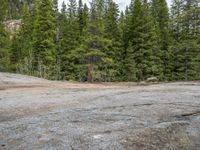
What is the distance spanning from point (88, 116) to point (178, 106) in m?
2.76

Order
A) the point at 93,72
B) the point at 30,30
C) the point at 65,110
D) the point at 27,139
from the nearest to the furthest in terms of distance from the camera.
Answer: the point at 27,139 < the point at 65,110 < the point at 93,72 < the point at 30,30

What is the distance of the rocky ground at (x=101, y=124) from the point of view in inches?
227

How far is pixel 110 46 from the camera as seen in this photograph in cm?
3872

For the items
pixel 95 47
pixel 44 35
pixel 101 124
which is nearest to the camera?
pixel 101 124

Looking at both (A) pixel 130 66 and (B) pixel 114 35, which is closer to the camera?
(A) pixel 130 66

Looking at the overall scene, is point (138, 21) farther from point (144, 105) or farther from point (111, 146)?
point (111, 146)

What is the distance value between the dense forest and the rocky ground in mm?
23066

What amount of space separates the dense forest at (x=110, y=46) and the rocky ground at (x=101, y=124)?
23.1 m

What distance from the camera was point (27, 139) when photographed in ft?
19.6

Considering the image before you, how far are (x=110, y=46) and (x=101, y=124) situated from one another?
32122 millimetres

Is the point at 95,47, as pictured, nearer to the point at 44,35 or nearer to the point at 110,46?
the point at 110,46

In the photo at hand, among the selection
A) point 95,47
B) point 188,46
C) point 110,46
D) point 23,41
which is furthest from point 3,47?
point 188,46

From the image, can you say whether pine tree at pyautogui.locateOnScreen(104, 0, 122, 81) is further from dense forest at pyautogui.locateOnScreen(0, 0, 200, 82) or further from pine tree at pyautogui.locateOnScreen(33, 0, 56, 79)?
pine tree at pyautogui.locateOnScreen(33, 0, 56, 79)

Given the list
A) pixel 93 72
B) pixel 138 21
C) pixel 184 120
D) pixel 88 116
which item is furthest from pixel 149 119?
pixel 138 21
